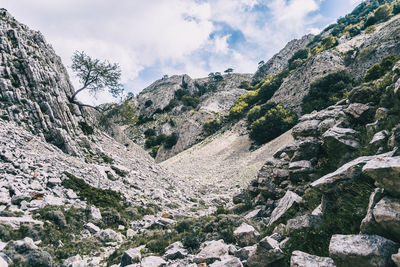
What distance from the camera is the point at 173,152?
197ft

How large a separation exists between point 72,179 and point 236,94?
8019cm

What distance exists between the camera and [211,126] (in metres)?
61.2

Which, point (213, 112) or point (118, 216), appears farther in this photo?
point (213, 112)

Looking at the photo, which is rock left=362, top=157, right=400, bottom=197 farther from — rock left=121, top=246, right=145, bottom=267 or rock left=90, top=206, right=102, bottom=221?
rock left=90, top=206, right=102, bottom=221

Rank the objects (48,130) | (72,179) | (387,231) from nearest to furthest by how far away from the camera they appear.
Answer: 1. (387,231)
2. (72,179)
3. (48,130)

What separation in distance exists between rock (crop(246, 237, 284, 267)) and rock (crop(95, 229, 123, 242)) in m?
6.16

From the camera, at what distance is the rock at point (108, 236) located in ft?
27.6

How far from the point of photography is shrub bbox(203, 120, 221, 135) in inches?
2403

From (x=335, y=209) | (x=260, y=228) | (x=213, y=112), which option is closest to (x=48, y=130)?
(x=260, y=228)

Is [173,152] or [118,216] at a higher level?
[173,152]

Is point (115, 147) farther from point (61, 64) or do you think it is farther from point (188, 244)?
→ point (188, 244)

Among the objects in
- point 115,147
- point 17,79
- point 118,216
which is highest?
point 17,79

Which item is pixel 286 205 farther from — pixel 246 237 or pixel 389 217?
pixel 389 217

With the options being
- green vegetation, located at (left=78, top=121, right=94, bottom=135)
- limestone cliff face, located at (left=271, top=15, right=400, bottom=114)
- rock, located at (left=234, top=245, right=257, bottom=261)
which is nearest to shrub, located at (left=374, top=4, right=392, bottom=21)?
limestone cliff face, located at (left=271, top=15, right=400, bottom=114)
